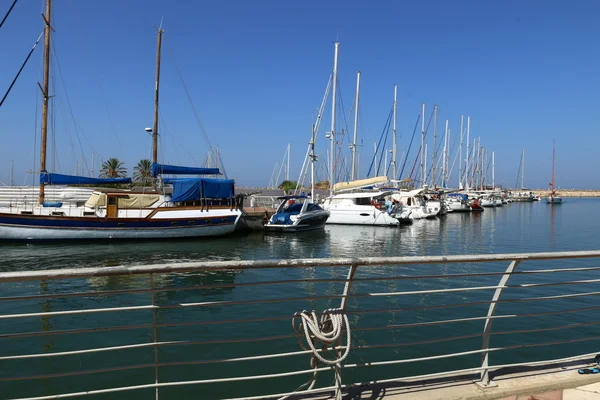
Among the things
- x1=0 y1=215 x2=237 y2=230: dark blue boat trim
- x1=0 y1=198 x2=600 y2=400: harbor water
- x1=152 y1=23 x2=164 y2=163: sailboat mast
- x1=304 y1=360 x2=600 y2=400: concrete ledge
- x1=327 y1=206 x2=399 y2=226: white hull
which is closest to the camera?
x1=304 y1=360 x2=600 y2=400: concrete ledge

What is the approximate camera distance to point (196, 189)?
83.3ft

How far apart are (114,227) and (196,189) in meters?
5.16

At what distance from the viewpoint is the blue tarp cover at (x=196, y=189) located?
25.2 m

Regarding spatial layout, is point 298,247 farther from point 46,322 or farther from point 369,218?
point 46,322

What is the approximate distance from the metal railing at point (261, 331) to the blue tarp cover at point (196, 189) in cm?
1258

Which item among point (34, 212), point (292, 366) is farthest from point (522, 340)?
point (34, 212)

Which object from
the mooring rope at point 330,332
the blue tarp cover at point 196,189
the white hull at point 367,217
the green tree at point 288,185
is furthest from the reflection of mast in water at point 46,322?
the green tree at point 288,185

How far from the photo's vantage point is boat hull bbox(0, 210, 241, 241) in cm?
2166

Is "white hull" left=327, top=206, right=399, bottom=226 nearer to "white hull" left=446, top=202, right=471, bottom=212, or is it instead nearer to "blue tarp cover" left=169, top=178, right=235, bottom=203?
"blue tarp cover" left=169, top=178, right=235, bottom=203

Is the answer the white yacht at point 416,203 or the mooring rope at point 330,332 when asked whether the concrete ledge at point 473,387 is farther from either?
the white yacht at point 416,203

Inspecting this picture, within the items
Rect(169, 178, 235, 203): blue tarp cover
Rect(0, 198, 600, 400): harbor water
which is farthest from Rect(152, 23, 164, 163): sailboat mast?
Rect(0, 198, 600, 400): harbor water

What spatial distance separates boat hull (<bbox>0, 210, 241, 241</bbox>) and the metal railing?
36.4 ft

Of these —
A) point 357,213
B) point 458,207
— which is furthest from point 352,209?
point 458,207

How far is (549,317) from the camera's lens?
29.9ft
